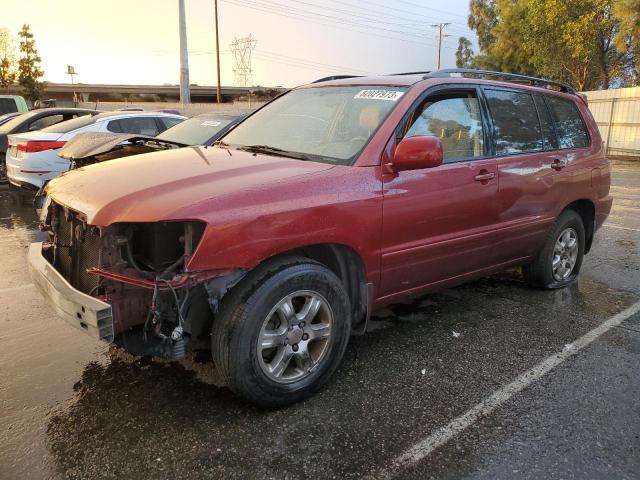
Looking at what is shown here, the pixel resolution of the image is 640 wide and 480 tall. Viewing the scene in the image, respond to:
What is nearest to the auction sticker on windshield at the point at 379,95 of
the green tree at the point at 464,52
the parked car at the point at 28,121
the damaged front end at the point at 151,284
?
the damaged front end at the point at 151,284

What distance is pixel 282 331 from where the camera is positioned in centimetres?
297

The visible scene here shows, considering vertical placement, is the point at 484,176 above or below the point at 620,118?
below

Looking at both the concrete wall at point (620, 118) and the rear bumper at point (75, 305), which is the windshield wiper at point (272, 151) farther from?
the concrete wall at point (620, 118)

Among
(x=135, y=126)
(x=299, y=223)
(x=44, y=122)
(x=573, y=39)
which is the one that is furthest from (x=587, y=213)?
(x=573, y=39)

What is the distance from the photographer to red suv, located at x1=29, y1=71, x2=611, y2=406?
276 cm

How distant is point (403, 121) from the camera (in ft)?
11.8

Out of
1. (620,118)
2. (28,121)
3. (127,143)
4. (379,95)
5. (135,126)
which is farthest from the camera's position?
(620,118)

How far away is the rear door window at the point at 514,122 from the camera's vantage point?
4289 millimetres

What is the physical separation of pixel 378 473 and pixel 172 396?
132 cm

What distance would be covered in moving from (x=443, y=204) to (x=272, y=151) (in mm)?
1219

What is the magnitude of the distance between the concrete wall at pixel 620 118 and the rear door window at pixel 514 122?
712 inches

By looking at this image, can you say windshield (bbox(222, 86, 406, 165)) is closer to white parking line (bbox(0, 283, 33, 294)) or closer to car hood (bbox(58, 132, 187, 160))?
car hood (bbox(58, 132, 187, 160))

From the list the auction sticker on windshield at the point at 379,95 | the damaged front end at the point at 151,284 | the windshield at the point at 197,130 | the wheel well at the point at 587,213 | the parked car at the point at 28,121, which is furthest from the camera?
the parked car at the point at 28,121

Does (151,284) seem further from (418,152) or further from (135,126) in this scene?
(135,126)
